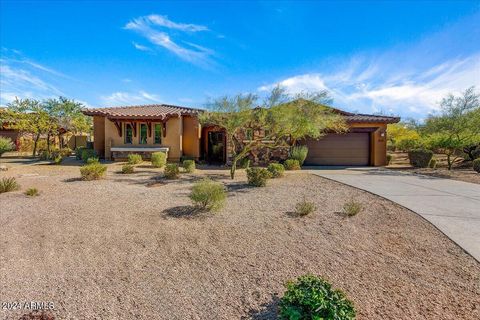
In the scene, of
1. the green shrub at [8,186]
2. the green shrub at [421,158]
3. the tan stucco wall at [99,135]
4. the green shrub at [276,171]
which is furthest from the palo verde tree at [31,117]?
the green shrub at [421,158]

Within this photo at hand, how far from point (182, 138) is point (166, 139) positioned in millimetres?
1280

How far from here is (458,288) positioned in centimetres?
393

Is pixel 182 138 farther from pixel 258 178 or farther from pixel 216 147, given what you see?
pixel 258 178

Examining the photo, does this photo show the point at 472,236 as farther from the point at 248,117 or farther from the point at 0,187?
the point at 0,187

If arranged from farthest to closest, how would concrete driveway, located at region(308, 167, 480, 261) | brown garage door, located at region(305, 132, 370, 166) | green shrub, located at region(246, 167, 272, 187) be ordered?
brown garage door, located at region(305, 132, 370, 166) < green shrub, located at region(246, 167, 272, 187) < concrete driveway, located at region(308, 167, 480, 261)

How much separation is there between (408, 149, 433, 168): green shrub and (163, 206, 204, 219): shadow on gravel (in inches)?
699

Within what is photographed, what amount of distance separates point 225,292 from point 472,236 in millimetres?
5364

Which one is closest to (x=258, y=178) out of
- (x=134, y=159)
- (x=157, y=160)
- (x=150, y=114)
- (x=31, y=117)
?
(x=157, y=160)

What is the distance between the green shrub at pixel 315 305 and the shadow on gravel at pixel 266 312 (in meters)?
0.35

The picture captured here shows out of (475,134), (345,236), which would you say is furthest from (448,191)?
(475,134)

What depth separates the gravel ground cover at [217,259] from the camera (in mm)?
3672

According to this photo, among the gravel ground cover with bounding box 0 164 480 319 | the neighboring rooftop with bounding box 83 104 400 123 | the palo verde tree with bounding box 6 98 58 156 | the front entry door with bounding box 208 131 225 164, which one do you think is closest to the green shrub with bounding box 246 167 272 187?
the gravel ground cover with bounding box 0 164 480 319

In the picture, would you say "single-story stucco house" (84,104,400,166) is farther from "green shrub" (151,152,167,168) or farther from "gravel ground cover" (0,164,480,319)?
"gravel ground cover" (0,164,480,319)

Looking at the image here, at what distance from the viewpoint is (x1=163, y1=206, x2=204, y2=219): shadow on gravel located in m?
7.20
